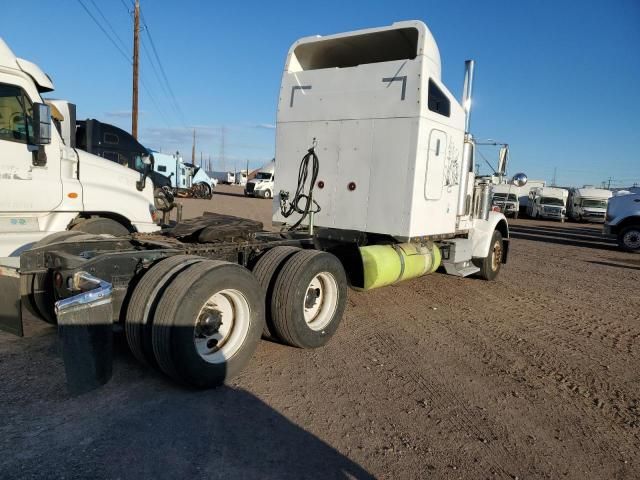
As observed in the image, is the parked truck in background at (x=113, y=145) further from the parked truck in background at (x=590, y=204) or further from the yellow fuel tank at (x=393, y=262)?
the parked truck in background at (x=590, y=204)

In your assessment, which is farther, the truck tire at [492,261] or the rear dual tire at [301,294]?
the truck tire at [492,261]

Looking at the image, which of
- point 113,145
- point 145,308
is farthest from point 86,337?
point 113,145

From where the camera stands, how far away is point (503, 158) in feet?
26.0

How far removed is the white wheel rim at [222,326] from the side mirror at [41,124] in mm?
3373

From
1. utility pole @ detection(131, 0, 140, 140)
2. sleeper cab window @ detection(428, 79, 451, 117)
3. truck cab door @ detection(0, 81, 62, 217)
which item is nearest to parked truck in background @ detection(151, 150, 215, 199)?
utility pole @ detection(131, 0, 140, 140)

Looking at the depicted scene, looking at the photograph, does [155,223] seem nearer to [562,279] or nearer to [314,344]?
[314,344]

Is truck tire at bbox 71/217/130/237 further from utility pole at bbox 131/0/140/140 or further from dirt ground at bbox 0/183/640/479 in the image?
utility pole at bbox 131/0/140/140

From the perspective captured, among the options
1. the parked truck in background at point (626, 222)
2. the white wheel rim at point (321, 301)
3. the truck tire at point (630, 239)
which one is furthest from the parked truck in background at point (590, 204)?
the white wheel rim at point (321, 301)

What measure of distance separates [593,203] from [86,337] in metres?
34.4

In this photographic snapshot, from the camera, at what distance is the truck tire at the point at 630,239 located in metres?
15.9

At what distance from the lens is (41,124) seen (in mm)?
5477

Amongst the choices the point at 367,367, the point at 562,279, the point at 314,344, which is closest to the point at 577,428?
the point at 367,367

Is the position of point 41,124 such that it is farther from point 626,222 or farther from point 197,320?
point 626,222

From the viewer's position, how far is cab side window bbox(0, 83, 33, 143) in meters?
5.50
